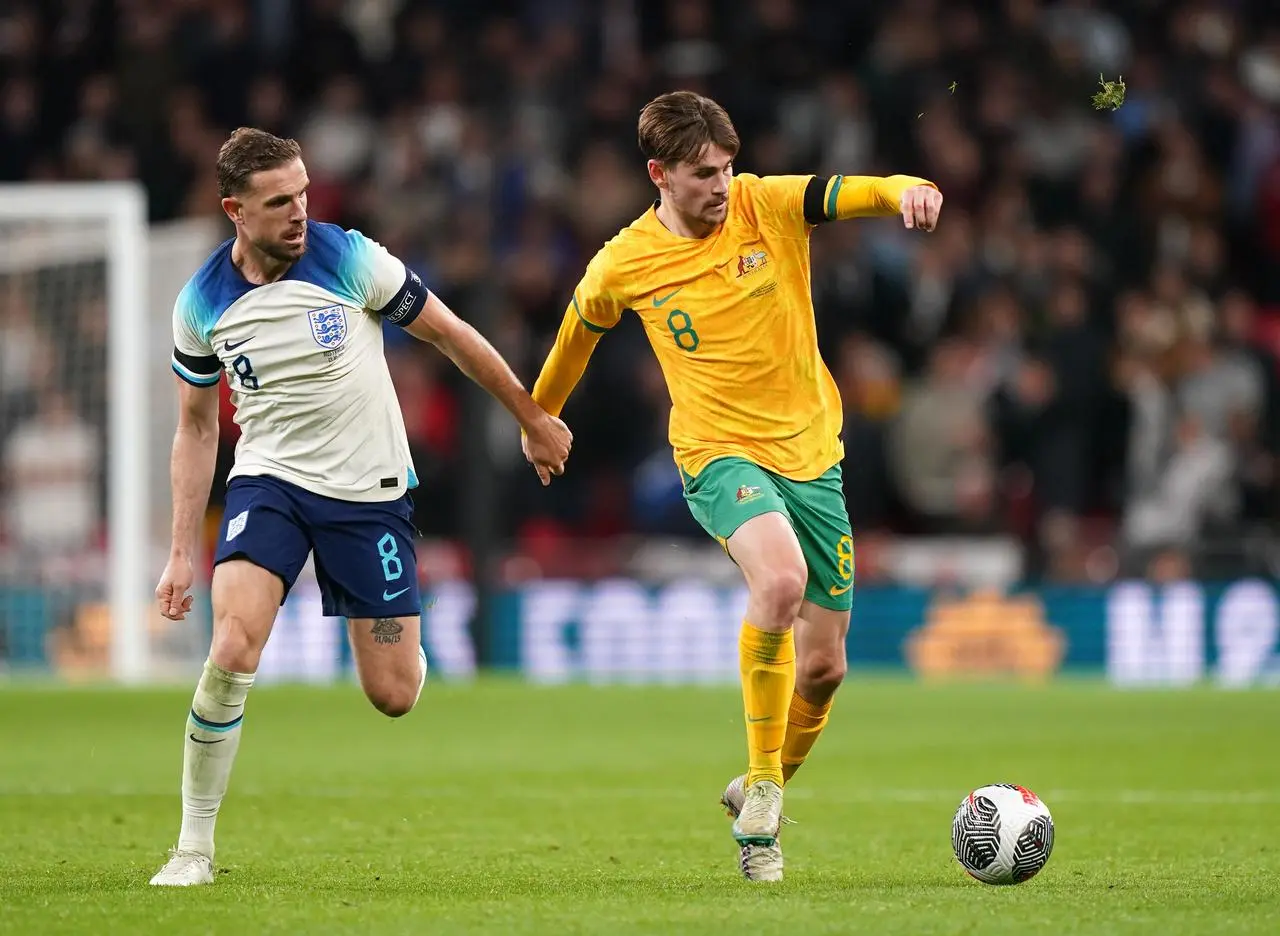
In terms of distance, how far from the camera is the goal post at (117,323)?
16859 mm

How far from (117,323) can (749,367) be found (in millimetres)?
10660

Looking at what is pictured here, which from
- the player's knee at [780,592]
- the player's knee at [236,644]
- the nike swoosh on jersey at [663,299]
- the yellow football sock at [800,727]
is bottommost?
the yellow football sock at [800,727]

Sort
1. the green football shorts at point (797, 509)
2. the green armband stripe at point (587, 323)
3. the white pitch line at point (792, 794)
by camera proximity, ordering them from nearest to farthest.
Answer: the green football shorts at point (797, 509) → the green armband stripe at point (587, 323) → the white pitch line at point (792, 794)

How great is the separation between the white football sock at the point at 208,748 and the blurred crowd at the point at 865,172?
10.7 meters

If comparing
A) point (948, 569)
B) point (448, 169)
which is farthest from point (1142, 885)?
point (448, 169)

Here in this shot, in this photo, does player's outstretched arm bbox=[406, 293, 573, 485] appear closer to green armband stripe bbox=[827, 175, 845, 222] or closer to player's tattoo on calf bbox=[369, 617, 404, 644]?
player's tattoo on calf bbox=[369, 617, 404, 644]

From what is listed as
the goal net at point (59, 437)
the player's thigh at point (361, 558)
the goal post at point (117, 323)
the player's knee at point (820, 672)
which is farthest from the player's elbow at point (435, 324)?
the goal net at point (59, 437)

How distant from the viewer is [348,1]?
72.3 feet

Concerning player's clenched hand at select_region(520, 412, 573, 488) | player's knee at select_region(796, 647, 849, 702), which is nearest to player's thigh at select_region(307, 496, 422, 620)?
player's clenched hand at select_region(520, 412, 573, 488)

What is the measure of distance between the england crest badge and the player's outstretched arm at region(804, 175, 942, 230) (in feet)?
5.22

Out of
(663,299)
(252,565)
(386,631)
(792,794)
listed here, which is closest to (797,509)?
(663,299)

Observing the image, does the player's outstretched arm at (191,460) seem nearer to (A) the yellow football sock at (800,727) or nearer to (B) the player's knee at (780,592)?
(B) the player's knee at (780,592)

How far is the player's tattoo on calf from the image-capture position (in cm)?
726

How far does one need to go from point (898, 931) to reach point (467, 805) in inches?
161
